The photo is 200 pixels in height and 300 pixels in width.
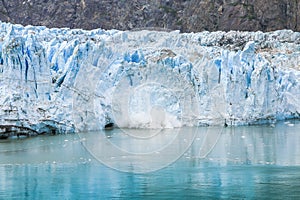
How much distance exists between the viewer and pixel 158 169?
33.0ft

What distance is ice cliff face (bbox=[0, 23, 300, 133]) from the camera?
13.5 m

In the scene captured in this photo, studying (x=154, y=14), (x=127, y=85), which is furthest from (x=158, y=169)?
(x=154, y=14)

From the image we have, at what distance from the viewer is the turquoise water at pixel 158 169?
27.6 feet

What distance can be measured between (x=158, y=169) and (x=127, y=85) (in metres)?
5.88

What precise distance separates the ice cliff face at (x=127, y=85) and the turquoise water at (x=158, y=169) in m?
0.72

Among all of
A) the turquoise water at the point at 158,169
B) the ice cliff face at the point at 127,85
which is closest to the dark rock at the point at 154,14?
the ice cliff face at the point at 127,85

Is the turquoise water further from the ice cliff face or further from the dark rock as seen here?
the dark rock

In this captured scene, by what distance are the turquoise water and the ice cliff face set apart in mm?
722

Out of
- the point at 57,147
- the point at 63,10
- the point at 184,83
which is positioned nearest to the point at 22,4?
the point at 63,10

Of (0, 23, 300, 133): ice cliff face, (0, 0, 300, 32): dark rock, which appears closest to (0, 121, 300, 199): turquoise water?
(0, 23, 300, 133): ice cliff face

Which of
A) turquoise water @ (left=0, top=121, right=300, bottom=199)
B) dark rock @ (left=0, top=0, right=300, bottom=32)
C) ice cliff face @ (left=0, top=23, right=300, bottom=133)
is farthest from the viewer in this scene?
dark rock @ (left=0, top=0, right=300, bottom=32)

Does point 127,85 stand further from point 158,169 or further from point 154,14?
point 154,14

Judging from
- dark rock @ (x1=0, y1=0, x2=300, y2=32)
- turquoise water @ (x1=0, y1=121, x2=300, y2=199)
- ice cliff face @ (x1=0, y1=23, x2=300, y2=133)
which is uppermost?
dark rock @ (x1=0, y1=0, x2=300, y2=32)

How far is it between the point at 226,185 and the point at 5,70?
6422 millimetres
